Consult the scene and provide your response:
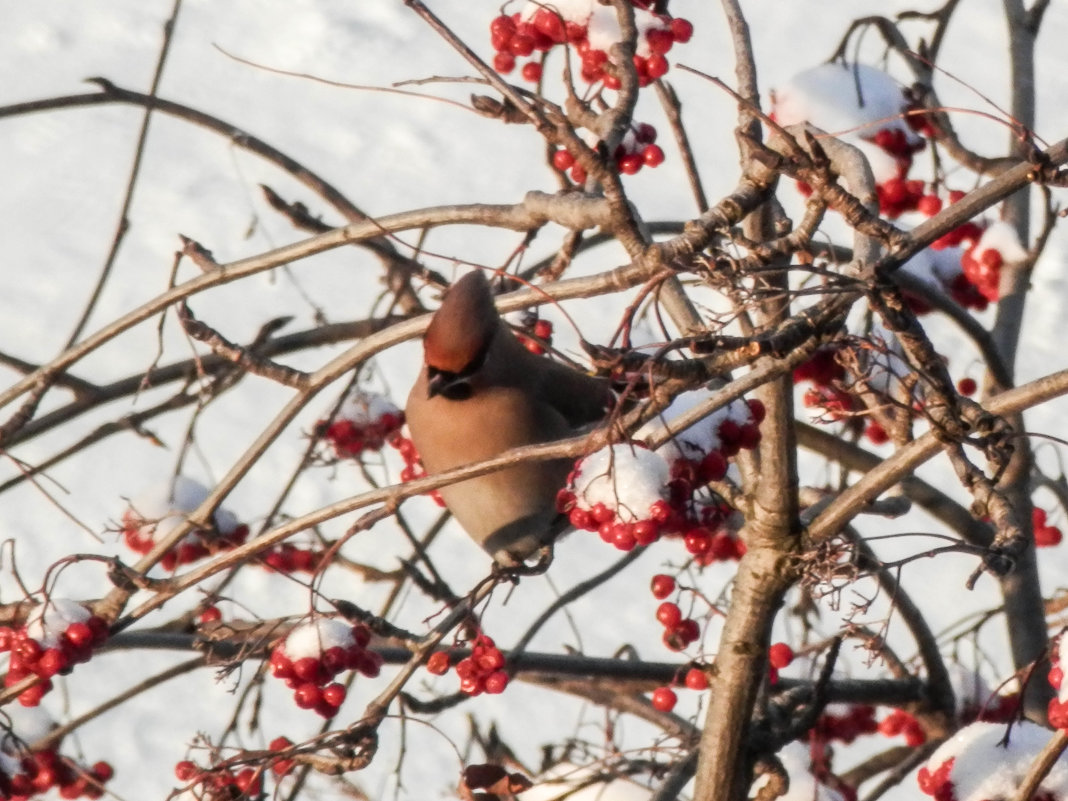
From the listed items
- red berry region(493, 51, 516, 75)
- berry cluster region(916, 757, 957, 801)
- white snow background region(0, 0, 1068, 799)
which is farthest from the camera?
white snow background region(0, 0, 1068, 799)

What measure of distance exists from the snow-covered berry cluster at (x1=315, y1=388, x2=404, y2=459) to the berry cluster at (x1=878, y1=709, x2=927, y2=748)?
3.10ft

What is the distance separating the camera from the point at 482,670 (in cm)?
176

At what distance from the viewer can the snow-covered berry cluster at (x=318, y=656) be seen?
1.83 metres

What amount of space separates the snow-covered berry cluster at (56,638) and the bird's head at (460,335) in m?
0.53

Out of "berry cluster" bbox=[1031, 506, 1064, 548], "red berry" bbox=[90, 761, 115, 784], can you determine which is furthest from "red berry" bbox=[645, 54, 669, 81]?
"red berry" bbox=[90, 761, 115, 784]

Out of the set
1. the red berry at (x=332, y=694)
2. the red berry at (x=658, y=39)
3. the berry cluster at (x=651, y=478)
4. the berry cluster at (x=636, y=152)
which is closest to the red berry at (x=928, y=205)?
the berry cluster at (x=636, y=152)

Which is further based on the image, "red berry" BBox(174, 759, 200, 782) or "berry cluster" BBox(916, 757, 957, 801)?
"red berry" BBox(174, 759, 200, 782)

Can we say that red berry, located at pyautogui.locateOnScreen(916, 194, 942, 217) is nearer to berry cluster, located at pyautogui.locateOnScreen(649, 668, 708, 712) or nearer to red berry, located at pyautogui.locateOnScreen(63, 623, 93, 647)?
berry cluster, located at pyautogui.locateOnScreen(649, 668, 708, 712)

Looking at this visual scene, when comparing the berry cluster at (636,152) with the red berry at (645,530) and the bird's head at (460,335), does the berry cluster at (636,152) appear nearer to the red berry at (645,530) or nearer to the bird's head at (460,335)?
the bird's head at (460,335)

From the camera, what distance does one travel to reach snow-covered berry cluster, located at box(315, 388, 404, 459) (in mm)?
2691

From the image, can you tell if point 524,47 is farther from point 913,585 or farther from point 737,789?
point 913,585

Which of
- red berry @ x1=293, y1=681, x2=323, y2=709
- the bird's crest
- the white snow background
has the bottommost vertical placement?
red berry @ x1=293, y1=681, x2=323, y2=709

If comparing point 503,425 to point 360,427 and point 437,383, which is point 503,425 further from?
point 360,427

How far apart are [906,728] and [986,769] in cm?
108
